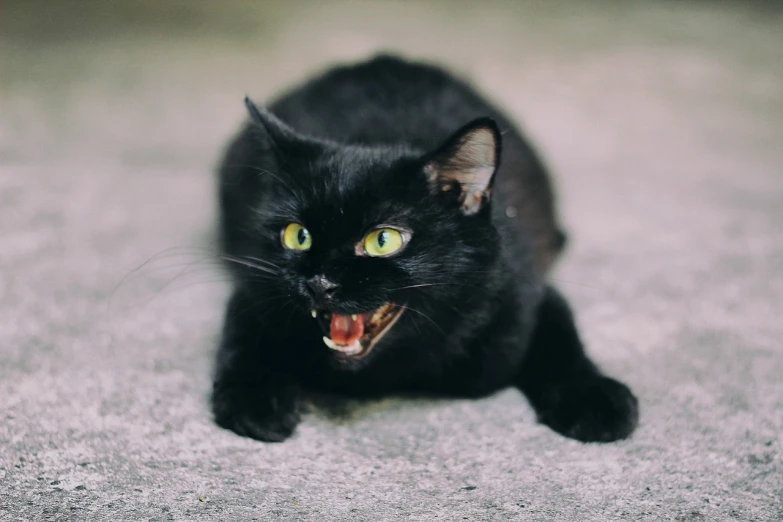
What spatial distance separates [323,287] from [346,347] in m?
0.15

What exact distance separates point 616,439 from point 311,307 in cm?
63

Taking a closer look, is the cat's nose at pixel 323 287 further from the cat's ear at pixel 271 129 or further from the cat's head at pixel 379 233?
the cat's ear at pixel 271 129

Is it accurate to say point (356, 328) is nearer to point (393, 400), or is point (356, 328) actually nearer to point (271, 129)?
point (393, 400)

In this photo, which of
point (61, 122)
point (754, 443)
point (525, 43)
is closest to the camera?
point (754, 443)

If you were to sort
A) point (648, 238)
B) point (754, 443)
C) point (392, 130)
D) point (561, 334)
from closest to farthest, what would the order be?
point (754, 443) → point (561, 334) → point (392, 130) → point (648, 238)

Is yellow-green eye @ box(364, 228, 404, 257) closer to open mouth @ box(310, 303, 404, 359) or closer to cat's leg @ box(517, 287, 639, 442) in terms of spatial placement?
open mouth @ box(310, 303, 404, 359)

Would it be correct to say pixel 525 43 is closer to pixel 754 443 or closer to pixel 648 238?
pixel 648 238

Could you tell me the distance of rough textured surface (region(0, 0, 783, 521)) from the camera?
1.31 m

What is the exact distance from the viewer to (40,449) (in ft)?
4.42

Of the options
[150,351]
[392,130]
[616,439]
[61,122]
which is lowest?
[61,122]

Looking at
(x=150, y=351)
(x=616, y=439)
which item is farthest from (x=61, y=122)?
(x=616, y=439)

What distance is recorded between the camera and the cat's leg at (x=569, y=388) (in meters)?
1.46

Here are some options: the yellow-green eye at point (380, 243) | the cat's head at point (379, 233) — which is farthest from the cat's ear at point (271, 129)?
the yellow-green eye at point (380, 243)

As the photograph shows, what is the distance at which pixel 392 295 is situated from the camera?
4.61 ft
